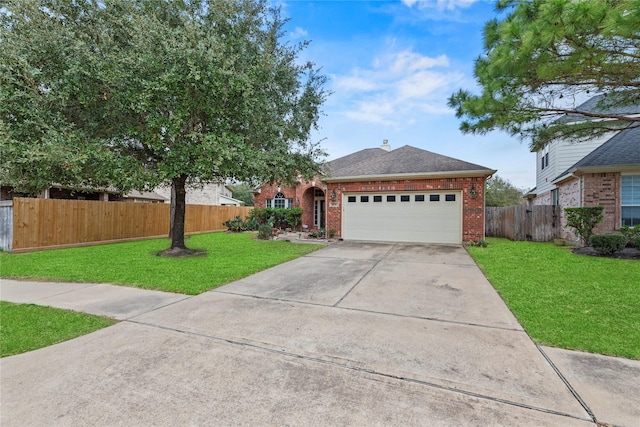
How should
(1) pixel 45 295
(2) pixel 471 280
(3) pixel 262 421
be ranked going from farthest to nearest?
(2) pixel 471 280 → (1) pixel 45 295 → (3) pixel 262 421

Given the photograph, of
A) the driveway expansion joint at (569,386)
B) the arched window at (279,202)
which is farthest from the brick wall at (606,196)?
the arched window at (279,202)

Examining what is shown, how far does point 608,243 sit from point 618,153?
434cm

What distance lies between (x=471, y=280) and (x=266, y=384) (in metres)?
5.05

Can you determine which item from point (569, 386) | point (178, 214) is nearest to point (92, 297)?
point (178, 214)

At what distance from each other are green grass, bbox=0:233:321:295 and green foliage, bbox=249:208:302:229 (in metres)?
7.73

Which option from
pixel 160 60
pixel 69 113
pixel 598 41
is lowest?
pixel 69 113

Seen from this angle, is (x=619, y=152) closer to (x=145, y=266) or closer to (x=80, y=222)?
(x=145, y=266)

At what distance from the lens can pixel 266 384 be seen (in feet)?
7.93

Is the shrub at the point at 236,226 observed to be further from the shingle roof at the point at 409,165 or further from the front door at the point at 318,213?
the shingle roof at the point at 409,165

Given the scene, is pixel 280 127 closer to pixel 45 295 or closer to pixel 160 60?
pixel 160 60

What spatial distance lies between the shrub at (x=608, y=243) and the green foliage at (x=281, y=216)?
13.5m

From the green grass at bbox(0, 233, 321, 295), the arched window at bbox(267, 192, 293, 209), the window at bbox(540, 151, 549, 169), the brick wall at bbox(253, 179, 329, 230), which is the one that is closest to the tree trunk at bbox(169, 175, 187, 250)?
the green grass at bbox(0, 233, 321, 295)

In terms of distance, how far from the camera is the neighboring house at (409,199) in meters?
11.3

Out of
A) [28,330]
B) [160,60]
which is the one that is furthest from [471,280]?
[160,60]
